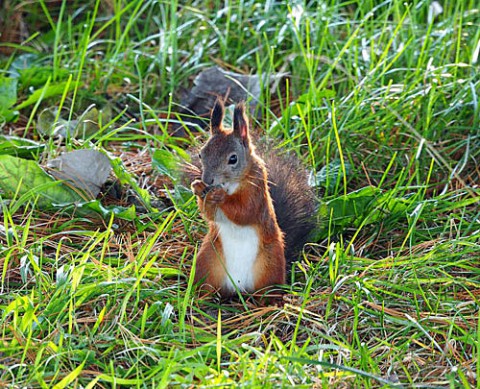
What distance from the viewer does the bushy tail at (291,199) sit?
296cm

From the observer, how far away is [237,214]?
2.68 m

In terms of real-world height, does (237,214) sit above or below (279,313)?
above

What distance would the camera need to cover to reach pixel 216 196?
105 inches

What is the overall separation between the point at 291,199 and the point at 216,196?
412 millimetres

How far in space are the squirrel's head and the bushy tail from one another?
0.27 metres

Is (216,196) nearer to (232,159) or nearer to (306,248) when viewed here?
(232,159)

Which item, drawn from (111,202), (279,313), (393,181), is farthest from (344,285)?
(111,202)

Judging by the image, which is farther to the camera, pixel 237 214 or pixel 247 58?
pixel 247 58

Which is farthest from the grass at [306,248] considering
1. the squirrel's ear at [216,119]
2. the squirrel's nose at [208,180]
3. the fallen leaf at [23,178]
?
the squirrel's ear at [216,119]

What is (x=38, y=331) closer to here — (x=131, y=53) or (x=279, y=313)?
(x=279, y=313)

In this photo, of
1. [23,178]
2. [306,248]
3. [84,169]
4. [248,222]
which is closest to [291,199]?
[306,248]

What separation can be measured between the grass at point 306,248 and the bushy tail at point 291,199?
0.07 meters

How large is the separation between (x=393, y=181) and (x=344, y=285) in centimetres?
74

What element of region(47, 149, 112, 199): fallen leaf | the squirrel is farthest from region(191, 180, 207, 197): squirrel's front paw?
region(47, 149, 112, 199): fallen leaf
